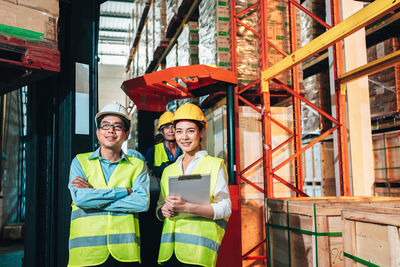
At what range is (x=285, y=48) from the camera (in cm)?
539

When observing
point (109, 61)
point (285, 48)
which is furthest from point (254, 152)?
point (109, 61)

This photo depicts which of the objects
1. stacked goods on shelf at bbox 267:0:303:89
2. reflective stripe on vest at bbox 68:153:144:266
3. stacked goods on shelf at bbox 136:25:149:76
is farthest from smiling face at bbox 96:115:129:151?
stacked goods on shelf at bbox 136:25:149:76

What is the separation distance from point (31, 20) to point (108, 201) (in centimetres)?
131

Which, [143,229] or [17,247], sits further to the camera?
[17,247]

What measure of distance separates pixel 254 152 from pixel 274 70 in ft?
5.39

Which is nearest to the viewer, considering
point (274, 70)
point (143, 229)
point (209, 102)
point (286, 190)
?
point (143, 229)

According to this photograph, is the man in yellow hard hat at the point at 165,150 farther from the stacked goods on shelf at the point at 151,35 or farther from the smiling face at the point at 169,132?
the stacked goods on shelf at the point at 151,35

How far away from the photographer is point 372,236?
80.8 inches

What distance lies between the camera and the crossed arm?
2094mm

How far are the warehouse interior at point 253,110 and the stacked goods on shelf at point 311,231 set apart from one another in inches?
0.5

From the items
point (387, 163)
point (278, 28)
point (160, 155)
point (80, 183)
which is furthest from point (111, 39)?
point (80, 183)

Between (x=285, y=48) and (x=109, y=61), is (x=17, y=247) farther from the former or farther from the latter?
(x=109, y=61)

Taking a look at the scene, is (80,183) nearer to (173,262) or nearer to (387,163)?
(173,262)

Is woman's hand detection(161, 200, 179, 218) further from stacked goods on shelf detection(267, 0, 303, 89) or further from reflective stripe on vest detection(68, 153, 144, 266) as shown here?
stacked goods on shelf detection(267, 0, 303, 89)
